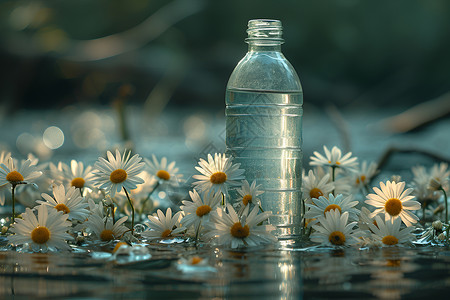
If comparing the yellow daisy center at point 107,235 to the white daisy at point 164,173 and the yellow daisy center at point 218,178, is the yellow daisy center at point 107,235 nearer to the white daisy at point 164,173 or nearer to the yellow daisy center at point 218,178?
the yellow daisy center at point 218,178

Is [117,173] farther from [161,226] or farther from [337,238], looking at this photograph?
[337,238]

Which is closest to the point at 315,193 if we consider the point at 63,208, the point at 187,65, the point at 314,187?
the point at 314,187

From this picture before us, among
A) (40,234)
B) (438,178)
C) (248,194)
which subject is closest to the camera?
(40,234)

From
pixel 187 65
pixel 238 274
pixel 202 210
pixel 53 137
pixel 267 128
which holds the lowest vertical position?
pixel 238 274

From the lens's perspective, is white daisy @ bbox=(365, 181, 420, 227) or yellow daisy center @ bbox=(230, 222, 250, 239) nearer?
yellow daisy center @ bbox=(230, 222, 250, 239)

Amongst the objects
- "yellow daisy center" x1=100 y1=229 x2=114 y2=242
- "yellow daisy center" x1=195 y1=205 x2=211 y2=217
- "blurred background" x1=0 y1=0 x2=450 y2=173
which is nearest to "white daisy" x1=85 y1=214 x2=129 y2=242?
"yellow daisy center" x1=100 y1=229 x2=114 y2=242

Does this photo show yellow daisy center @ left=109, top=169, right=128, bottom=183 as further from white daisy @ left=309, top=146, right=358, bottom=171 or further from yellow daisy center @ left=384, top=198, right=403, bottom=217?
yellow daisy center @ left=384, top=198, right=403, bottom=217
